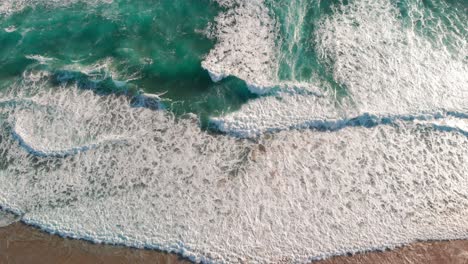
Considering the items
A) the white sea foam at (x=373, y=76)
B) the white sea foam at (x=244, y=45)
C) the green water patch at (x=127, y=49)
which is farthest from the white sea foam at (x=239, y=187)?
the white sea foam at (x=244, y=45)

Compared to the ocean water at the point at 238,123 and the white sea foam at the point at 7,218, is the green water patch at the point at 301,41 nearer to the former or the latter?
the ocean water at the point at 238,123

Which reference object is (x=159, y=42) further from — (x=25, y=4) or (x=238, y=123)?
(x=25, y=4)

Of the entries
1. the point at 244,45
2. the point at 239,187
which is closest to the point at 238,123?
the point at 239,187

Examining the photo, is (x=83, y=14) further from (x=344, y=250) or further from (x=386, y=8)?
(x=344, y=250)

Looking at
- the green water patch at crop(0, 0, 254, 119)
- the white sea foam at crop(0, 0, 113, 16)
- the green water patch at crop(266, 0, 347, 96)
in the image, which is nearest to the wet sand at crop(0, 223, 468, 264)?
the green water patch at crop(0, 0, 254, 119)

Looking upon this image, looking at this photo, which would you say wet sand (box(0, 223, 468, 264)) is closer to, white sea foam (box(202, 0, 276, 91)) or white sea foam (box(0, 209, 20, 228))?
Result: white sea foam (box(0, 209, 20, 228))
